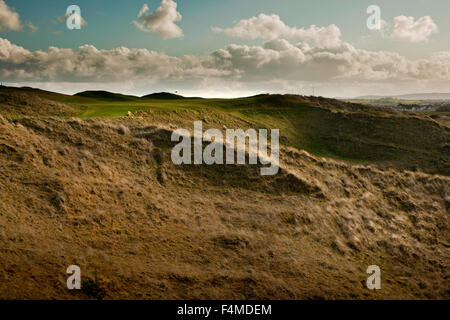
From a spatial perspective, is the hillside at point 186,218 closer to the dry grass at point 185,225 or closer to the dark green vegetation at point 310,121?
the dry grass at point 185,225

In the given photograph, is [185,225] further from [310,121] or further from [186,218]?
[310,121]

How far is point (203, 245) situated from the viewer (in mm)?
15836

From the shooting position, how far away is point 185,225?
1723 centimetres

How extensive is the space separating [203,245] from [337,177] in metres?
16.1

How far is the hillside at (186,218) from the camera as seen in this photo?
13.1m

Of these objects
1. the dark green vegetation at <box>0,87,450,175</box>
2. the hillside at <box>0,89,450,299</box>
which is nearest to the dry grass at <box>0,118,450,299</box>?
the hillside at <box>0,89,450,299</box>

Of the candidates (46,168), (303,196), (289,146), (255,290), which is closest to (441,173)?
(289,146)

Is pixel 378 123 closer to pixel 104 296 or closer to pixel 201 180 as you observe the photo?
pixel 201 180

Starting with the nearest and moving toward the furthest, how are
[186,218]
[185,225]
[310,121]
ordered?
[185,225]
[186,218]
[310,121]

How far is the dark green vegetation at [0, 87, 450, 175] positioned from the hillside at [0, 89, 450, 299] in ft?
1.96

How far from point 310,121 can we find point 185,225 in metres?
30.9

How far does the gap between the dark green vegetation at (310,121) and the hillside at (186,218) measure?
0.60 m

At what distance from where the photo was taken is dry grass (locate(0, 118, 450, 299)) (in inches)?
512

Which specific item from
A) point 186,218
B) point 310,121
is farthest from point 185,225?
point 310,121
